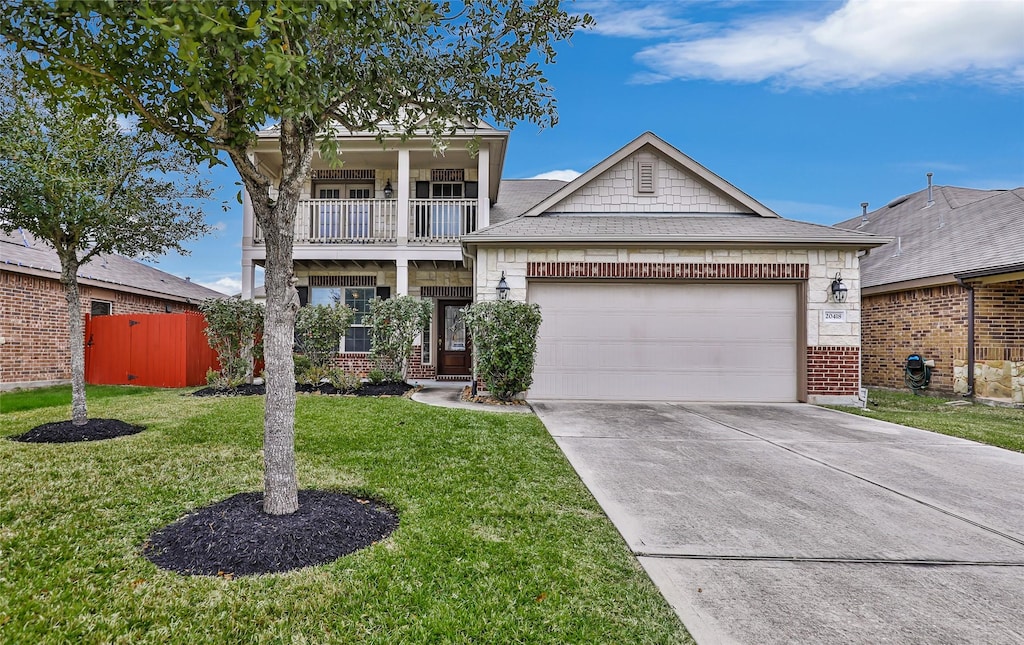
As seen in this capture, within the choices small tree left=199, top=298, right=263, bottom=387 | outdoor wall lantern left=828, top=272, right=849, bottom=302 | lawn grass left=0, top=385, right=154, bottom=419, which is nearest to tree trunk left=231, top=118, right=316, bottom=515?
lawn grass left=0, top=385, right=154, bottom=419

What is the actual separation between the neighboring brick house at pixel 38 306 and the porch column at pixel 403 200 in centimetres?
394

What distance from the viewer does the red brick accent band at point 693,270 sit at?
8.57m

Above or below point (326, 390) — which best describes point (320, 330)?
above

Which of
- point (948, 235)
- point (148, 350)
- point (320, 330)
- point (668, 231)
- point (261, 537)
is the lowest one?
point (261, 537)

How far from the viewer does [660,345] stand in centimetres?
885

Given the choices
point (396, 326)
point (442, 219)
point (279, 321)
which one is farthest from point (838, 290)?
point (279, 321)

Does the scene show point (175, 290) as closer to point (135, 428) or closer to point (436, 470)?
point (135, 428)

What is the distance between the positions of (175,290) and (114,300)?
8.98 ft

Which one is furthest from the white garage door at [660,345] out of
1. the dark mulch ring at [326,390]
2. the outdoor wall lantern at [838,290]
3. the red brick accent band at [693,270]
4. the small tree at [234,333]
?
the small tree at [234,333]

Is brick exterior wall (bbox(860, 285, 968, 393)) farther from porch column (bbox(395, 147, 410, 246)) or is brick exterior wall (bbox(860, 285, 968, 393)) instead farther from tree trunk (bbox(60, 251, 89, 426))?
tree trunk (bbox(60, 251, 89, 426))

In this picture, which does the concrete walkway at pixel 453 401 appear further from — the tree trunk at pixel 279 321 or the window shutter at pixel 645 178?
the window shutter at pixel 645 178

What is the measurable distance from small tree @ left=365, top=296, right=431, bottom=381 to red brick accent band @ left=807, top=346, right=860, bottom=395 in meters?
7.12

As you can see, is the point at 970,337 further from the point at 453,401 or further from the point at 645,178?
the point at 453,401

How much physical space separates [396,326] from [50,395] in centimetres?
635
